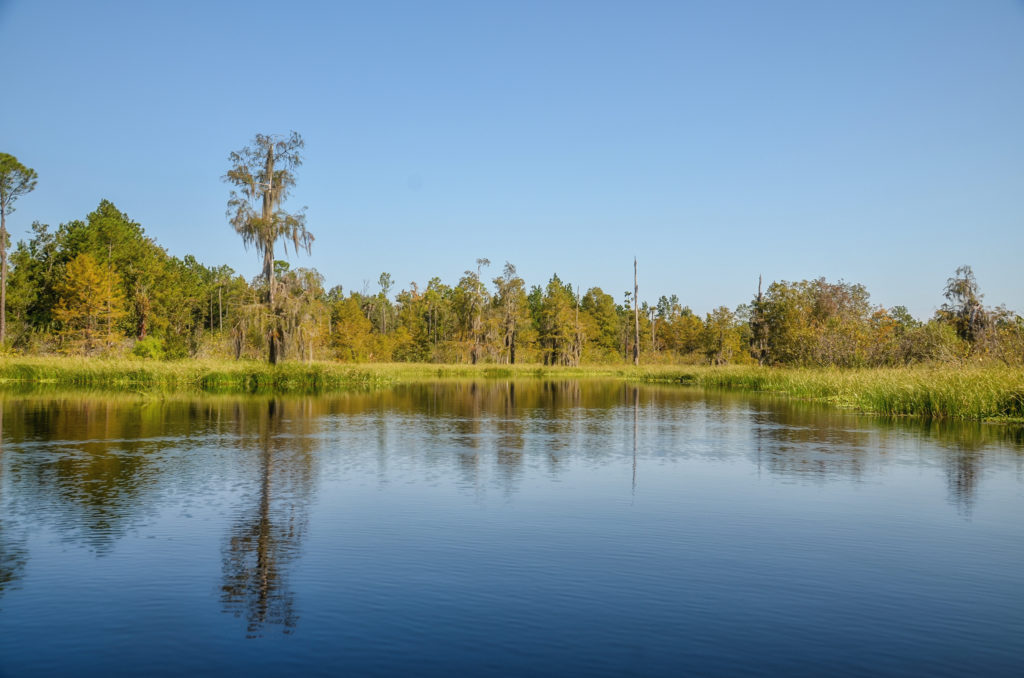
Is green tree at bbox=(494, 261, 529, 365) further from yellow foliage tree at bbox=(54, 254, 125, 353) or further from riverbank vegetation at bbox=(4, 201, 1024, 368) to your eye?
yellow foliage tree at bbox=(54, 254, 125, 353)

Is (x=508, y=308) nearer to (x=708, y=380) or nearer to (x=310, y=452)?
(x=708, y=380)

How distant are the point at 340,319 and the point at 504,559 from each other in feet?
319

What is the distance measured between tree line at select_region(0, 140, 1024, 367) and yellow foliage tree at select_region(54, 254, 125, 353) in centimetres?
17

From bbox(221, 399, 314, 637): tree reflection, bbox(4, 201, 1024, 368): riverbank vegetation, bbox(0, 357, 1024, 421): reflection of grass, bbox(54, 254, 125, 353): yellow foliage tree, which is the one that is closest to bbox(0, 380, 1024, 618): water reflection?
bbox(221, 399, 314, 637): tree reflection

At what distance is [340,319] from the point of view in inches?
4065

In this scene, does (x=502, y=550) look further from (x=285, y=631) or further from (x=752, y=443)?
(x=752, y=443)

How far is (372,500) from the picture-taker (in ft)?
41.0

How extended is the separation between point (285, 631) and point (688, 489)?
359 inches

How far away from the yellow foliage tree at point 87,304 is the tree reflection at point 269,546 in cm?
6386

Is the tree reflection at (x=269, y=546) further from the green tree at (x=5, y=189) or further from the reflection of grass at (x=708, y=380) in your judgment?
the green tree at (x=5, y=189)

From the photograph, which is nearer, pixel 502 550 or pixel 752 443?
pixel 502 550

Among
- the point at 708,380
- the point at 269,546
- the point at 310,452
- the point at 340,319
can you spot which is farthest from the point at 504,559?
the point at 340,319

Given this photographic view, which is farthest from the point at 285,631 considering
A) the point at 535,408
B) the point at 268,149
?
the point at 268,149

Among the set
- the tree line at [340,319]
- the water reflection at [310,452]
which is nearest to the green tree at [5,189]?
the tree line at [340,319]
